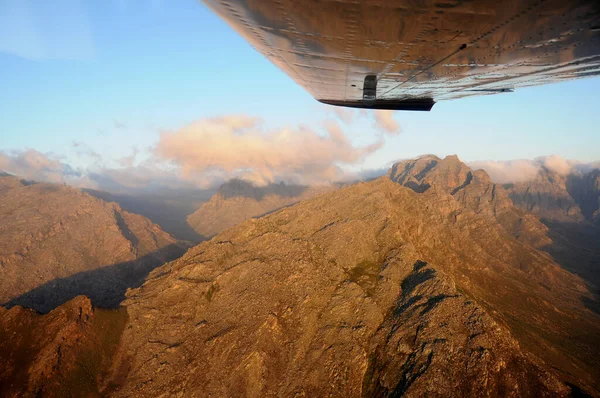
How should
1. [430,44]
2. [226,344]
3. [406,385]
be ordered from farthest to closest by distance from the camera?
[226,344]
[406,385]
[430,44]

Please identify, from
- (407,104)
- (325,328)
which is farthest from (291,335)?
(407,104)

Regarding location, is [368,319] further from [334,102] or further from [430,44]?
[430,44]

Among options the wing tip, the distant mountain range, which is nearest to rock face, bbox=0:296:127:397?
the distant mountain range

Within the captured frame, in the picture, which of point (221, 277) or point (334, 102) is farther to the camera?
point (221, 277)

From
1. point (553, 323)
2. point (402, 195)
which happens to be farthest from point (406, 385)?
point (553, 323)

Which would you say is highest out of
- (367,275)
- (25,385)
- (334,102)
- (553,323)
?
(334,102)

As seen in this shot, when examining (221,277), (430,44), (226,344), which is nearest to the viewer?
(430,44)

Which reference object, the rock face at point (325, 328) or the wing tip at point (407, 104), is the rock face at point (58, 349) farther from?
the wing tip at point (407, 104)
